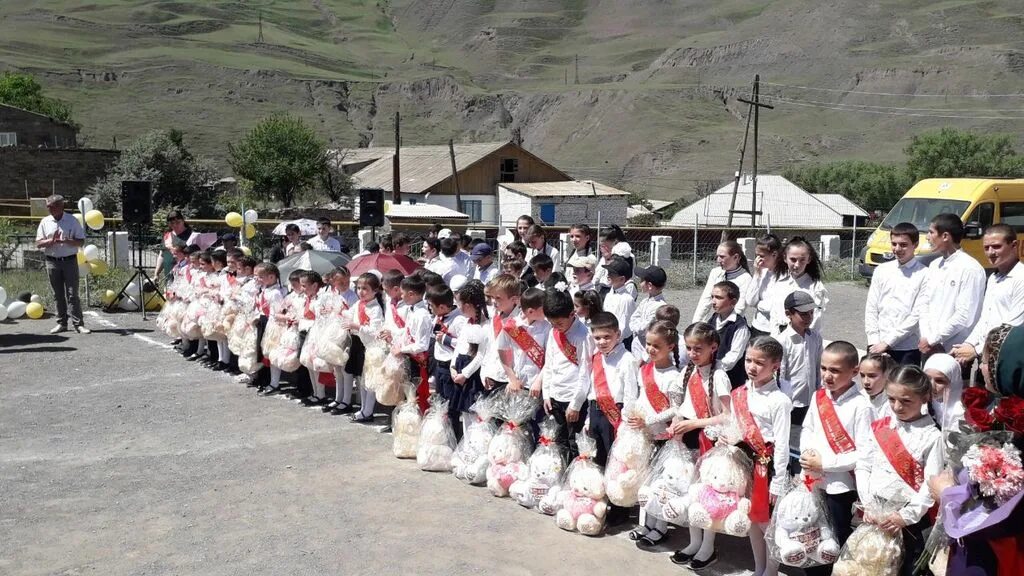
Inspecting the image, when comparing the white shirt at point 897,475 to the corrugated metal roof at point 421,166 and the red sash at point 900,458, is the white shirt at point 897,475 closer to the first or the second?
the red sash at point 900,458

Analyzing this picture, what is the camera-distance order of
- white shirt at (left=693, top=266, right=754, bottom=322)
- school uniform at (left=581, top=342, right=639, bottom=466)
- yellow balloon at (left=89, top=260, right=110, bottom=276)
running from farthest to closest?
yellow balloon at (left=89, top=260, right=110, bottom=276)
white shirt at (left=693, top=266, right=754, bottom=322)
school uniform at (left=581, top=342, right=639, bottom=466)

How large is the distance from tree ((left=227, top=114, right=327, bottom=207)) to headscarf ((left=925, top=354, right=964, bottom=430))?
56.9 m

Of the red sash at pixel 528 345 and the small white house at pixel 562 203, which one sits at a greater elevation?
the small white house at pixel 562 203

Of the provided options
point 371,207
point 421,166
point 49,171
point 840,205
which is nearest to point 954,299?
point 371,207

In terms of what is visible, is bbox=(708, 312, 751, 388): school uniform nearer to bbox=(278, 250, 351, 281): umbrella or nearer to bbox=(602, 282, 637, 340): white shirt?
bbox=(602, 282, 637, 340): white shirt

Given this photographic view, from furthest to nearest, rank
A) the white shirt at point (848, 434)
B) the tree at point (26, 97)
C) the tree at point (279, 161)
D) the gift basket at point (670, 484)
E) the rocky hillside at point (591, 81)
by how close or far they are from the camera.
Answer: the rocky hillside at point (591, 81)
the tree at point (26, 97)
the tree at point (279, 161)
the gift basket at point (670, 484)
the white shirt at point (848, 434)

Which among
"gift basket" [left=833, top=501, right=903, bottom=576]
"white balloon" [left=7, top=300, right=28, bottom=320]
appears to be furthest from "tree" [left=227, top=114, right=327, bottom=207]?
"gift basket" [left=833, top=501, right=903, bottom=576]

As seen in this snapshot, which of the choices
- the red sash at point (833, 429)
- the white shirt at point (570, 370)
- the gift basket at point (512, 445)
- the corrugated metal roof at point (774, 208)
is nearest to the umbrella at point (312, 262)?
the gift basket at point (512, 445)

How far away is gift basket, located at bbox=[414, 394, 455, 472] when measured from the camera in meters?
7.02

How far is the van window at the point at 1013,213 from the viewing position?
19766 millimetres

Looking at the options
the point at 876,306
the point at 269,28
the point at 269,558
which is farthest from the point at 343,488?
the point at 269,28

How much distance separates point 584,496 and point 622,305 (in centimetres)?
229

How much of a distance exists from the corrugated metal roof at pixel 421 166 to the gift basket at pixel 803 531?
162 feet

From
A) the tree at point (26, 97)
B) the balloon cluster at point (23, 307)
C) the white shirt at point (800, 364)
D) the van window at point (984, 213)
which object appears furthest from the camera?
the tree at point (26, 97)
